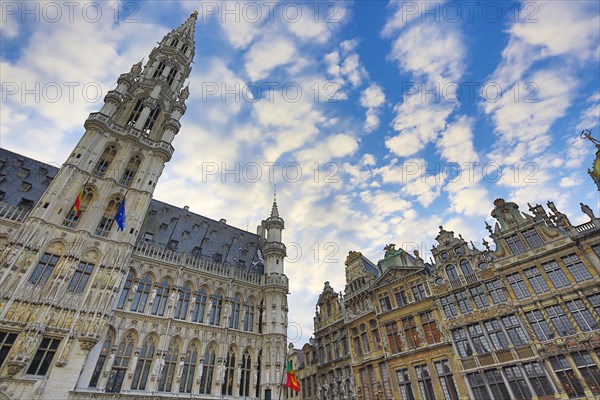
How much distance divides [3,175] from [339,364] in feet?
114

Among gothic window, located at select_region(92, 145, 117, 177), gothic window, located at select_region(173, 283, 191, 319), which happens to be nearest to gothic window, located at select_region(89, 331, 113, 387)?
gothic window, located at select_region(173, 283, 191, 319)

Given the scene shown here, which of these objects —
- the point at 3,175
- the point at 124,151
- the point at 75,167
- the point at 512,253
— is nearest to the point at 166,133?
the point at 124,151

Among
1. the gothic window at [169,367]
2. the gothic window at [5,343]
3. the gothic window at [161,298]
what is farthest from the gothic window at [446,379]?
the gothic window at [5,343]

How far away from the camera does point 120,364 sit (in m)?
21.9

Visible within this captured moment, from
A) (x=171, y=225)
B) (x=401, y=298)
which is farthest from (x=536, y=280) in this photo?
(x=171, y=225)

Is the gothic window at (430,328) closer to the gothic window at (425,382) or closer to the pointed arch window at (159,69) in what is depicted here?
the gothic window at (425,382)

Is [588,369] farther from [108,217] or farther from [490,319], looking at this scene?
[108,217]

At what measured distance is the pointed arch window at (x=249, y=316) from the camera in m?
29.4

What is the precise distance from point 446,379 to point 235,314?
18699mm

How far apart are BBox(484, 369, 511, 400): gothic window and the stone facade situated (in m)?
0.06

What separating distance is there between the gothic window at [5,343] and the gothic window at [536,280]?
110 feet

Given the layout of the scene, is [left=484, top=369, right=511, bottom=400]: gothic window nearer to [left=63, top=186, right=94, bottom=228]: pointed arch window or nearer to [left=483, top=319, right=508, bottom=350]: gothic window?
[left=483, top=319, right=508, bottom=350]: gothic window

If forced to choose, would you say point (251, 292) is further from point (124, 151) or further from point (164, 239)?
point (124, 151)

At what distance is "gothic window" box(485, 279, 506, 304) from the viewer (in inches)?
842
